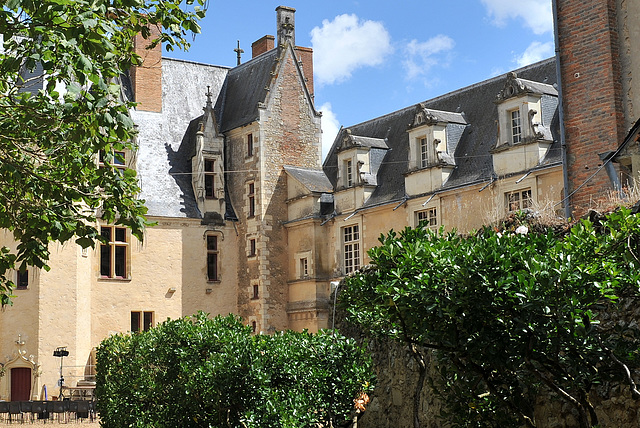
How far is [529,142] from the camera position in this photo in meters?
19.9

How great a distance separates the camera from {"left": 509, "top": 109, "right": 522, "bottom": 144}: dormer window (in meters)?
20.7

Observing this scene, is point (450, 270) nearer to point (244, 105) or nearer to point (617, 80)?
point (617, 80)

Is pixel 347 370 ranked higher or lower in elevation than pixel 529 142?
lower

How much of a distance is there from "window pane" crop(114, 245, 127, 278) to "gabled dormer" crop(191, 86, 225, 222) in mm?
2958

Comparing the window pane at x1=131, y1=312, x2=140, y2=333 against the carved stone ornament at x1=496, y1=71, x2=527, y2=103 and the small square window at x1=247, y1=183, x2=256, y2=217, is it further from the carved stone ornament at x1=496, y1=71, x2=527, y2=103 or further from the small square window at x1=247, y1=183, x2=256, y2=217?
the carved stone ornament at x1=496, y1=71, x2=527, y2=103

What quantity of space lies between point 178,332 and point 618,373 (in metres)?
6.02

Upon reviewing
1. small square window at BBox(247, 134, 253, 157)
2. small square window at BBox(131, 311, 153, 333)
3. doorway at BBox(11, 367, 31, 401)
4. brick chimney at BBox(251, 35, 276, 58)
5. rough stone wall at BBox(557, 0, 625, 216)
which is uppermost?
brick chimney at BBox(251, 35, 276, 58)

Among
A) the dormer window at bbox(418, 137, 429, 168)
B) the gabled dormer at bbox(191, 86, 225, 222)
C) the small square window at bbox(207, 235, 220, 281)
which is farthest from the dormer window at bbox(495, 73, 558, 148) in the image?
the small square window at bbox(207, 235, 220, 281)

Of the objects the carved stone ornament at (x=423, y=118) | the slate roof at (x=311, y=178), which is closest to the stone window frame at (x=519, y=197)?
the carved stone ornament at (x=423, y=118)

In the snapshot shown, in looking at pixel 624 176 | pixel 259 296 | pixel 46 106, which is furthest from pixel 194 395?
pixel 259 296

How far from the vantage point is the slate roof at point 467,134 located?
21.5 metres

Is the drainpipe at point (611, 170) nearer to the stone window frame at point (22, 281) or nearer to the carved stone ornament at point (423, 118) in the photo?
the carved stone ornament at point (423, 118)

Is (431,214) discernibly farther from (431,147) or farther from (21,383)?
(21,383)

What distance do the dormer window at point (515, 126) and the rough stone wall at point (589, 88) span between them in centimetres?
738
